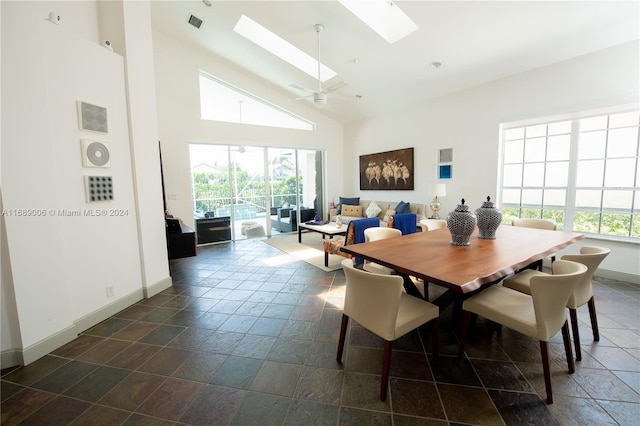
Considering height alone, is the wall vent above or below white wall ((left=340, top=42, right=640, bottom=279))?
above

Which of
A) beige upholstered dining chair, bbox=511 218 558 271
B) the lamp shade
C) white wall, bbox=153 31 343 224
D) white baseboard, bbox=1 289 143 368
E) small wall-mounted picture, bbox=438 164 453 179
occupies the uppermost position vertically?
white wall, bbox=153 31 343 224

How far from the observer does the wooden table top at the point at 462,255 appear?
149 centimetres

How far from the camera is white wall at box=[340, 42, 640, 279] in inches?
126

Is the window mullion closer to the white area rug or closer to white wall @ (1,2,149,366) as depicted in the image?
the white area rug

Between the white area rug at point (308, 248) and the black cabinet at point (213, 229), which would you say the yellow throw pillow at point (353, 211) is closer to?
the white area rug at point (308, 248)

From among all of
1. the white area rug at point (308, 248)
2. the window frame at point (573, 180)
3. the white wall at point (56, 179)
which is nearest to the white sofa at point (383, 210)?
the white area rug at point (308, 248)

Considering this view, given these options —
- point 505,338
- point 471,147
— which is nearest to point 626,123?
point 471,147

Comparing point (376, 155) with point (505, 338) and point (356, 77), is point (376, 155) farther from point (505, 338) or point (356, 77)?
point (505, 338)

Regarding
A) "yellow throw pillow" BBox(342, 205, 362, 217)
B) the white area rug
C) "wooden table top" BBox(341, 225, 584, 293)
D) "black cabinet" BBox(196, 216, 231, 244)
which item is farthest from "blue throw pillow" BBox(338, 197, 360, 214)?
"wooden table top" BBox(341, 225, 584, 293)

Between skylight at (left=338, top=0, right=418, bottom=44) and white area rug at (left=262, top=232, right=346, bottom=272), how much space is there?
3.43 metres

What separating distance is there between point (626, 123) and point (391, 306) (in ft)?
14.0

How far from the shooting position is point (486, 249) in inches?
81.4

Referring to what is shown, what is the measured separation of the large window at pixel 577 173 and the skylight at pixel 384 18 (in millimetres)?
2366

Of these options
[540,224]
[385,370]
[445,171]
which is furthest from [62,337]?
[445,171]
